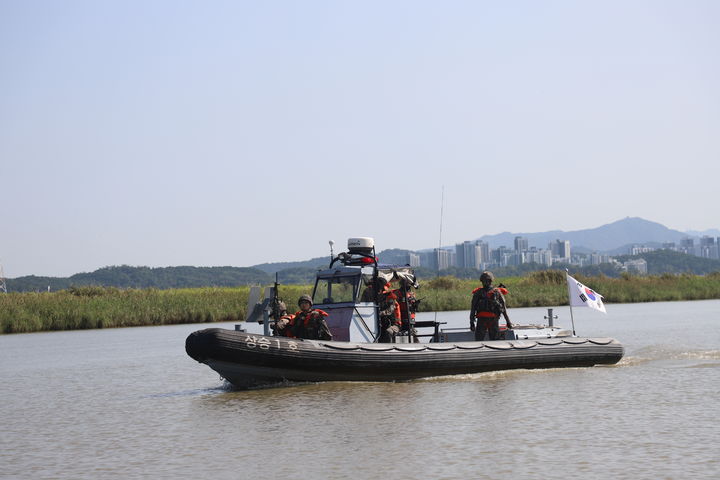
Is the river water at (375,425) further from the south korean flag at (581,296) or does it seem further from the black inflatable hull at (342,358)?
the south korean flag at (581,296)

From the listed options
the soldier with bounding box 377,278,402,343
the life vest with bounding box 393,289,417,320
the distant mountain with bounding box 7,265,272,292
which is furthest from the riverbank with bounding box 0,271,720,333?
the distant mountain with bounding box 7,265,272,292

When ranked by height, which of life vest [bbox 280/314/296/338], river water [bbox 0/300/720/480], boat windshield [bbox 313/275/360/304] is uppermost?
boat windshield [bbox 313/275/360/304]

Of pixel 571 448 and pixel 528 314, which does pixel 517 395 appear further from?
pixel 528 314

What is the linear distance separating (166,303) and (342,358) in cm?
2120

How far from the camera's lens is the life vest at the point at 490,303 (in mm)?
16073

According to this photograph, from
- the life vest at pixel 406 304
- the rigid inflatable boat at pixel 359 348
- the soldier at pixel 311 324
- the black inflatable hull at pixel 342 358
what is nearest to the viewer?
the black inflatable hull at pixel 342 358

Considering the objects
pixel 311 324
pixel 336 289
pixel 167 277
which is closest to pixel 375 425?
pixel 311 324

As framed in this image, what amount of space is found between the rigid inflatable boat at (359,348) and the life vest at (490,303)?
515 mm

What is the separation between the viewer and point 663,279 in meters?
48.2

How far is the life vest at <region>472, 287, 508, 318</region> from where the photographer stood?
16073 millimetres

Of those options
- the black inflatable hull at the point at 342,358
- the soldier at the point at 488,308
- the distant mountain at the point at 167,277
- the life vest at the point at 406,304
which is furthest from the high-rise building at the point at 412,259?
the distant mountain at the point at 167,277

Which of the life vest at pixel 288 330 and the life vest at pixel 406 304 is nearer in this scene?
the life vest at pixel 288 330

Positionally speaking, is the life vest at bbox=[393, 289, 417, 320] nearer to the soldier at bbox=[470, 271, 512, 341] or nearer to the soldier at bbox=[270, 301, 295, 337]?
the soldier at bbox=[470, 271, 512, 341]

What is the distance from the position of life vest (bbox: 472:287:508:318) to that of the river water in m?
1.06
